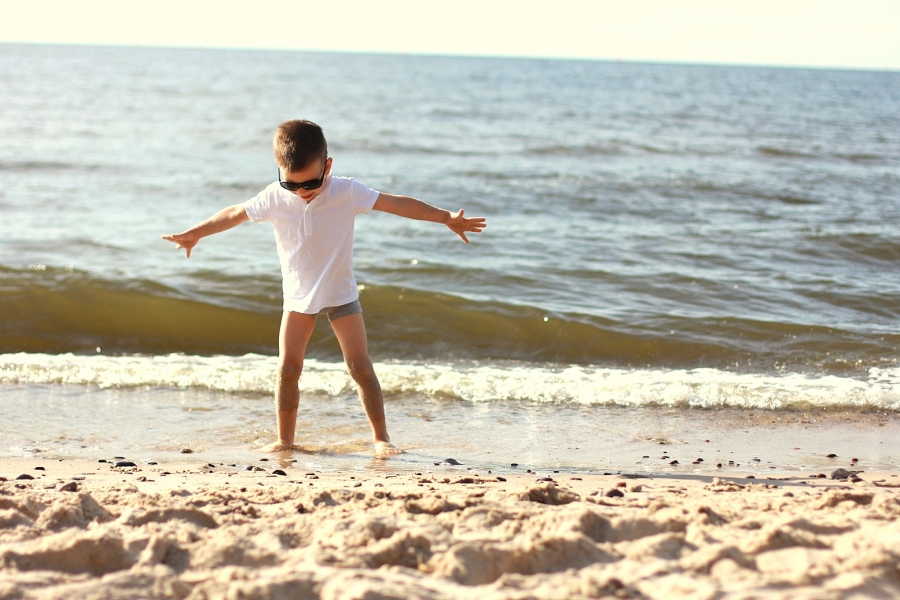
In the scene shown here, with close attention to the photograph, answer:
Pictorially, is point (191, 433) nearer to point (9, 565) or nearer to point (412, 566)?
point (9, 565)

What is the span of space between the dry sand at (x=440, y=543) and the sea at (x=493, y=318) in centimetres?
117

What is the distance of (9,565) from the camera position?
2326mm

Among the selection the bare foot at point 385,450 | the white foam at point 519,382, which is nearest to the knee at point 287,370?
the bare foot at point 385,450

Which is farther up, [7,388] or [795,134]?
[795,134]

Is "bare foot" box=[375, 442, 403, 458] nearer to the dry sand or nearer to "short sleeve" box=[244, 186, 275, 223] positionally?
the dry sand

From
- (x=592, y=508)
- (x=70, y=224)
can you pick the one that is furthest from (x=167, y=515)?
(x=70, y=224)

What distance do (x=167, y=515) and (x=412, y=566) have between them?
888 mm

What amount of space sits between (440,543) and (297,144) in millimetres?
2101

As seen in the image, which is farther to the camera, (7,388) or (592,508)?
(7,388)

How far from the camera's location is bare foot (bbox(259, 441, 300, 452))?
4.37 metres

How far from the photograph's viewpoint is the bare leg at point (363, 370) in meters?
4.25

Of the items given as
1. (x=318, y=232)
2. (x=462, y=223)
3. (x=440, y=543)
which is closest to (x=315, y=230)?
(x=318, y=232)

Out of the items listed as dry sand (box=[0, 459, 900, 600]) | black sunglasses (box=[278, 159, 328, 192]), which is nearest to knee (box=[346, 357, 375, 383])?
black sunglasses (box=[278, 159, 328, 192])

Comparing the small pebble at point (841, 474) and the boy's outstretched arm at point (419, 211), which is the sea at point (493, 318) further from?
the boy's outstretched arm at point (419, 211)
